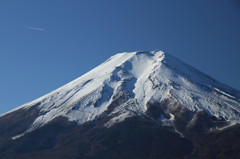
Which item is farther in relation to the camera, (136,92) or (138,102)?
(136,92)

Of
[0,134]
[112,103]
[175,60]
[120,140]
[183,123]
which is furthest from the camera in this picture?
[175,60]

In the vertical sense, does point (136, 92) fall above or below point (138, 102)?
above

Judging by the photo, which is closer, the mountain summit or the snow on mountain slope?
the mountain summit

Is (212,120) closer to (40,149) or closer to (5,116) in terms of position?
(40,149)

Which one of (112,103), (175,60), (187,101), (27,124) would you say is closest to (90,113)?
(112,103)

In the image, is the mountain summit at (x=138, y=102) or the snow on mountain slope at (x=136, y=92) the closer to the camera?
the mountain summit at (x=138, y=102)
